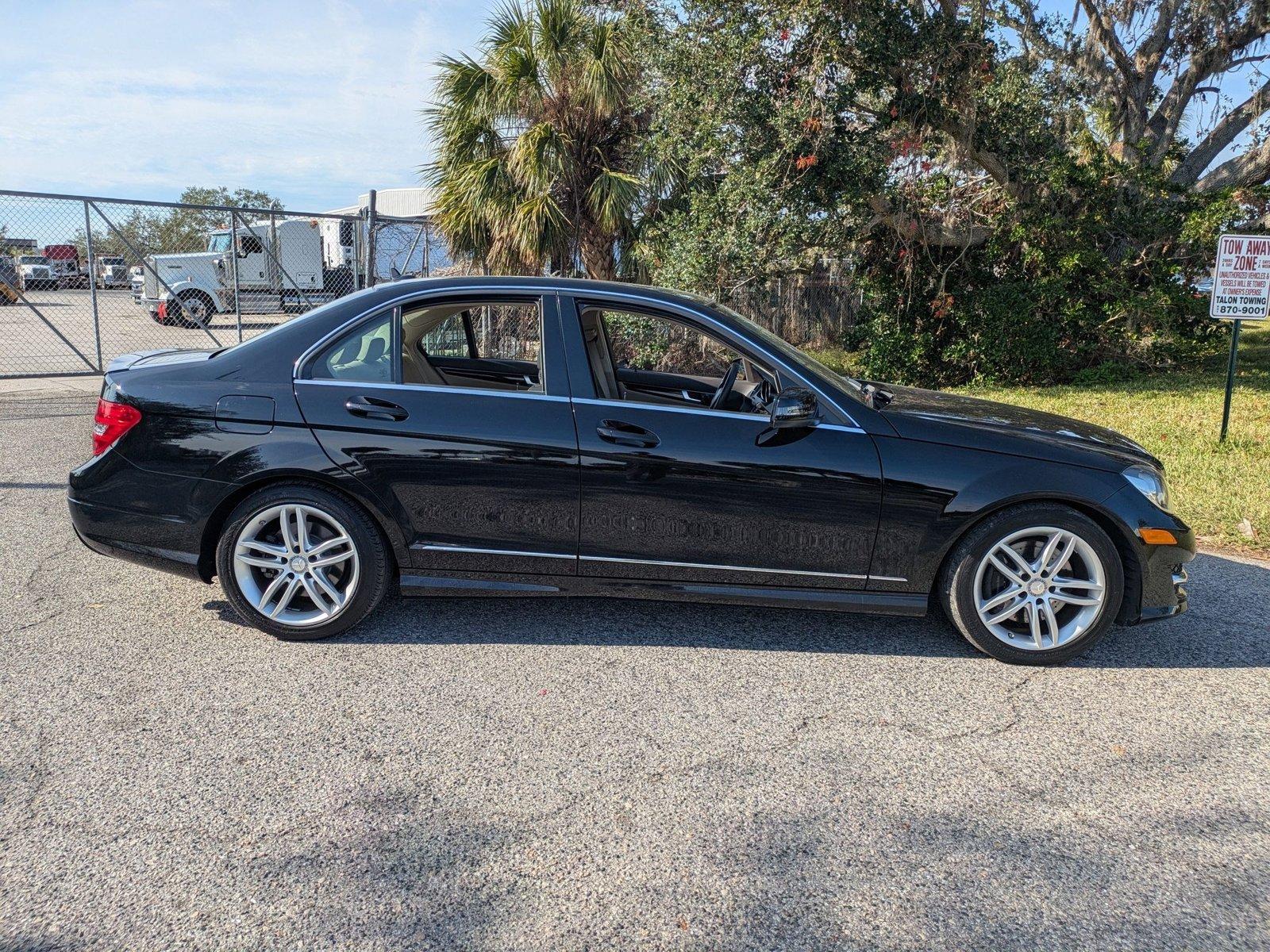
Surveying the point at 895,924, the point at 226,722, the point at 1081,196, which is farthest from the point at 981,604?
the point at 1081,196

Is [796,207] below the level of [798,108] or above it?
below

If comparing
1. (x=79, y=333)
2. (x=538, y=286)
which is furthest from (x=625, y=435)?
(x=79, y=333)

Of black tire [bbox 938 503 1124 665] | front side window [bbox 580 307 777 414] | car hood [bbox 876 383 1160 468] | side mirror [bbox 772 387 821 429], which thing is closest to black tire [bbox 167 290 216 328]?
front side window [bbox 580 307 777 414]

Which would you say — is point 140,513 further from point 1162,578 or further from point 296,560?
point 1162,578

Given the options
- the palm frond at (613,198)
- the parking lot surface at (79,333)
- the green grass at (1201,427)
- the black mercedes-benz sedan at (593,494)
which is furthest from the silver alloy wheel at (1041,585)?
the parking lot surface at (79,333)

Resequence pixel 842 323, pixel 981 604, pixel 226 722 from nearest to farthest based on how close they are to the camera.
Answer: pixel 226 722 → pixel 981 604 → pixel 842 323

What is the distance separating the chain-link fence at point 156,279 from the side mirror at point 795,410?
7574mm

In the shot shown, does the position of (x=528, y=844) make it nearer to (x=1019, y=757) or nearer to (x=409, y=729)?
(x=409, y=729)

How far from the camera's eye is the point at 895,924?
2439 millimetres

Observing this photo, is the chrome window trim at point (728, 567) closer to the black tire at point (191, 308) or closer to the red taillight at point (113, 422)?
the red taillight at point (113, 422)

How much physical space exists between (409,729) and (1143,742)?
8.92ft

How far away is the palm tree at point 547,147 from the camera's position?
12.3m

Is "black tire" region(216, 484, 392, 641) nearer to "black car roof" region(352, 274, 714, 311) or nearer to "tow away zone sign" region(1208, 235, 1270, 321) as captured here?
"black car roof" region(352, 274, 714, 311)

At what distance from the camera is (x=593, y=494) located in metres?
4.08
